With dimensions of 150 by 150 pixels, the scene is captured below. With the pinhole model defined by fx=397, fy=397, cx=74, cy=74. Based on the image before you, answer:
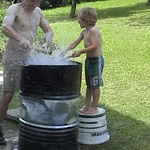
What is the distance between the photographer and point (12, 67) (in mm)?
4461

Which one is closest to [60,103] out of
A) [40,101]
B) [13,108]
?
[40,101]

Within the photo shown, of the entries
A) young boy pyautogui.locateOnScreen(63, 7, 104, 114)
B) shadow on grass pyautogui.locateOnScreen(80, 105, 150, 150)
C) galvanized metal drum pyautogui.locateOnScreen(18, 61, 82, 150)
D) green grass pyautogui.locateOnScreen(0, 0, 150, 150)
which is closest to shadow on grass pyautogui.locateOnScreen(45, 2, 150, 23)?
green grass pyautogui.locateOnScreen(0, 0, 150, 150)

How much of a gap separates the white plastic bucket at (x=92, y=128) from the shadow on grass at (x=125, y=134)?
114mm

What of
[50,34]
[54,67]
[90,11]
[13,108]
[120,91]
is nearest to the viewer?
[54,67]

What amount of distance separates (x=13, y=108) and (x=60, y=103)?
2627 millimetres

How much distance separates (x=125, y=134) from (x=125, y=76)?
10.1 ft

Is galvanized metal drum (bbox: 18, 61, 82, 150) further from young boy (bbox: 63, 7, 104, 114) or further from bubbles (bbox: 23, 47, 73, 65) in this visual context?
young boy (bbox: 63, 7, 104, 114)

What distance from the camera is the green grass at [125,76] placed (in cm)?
495

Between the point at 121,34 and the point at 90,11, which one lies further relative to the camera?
the point at 121,34

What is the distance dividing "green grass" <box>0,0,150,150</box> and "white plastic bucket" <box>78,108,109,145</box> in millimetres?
142

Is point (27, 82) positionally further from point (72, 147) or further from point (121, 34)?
point (121, 34)

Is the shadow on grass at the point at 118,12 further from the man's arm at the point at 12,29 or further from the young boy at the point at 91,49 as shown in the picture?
the man's arm at the point at 12,29

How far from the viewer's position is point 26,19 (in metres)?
4.38

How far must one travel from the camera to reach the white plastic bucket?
14.8ft
